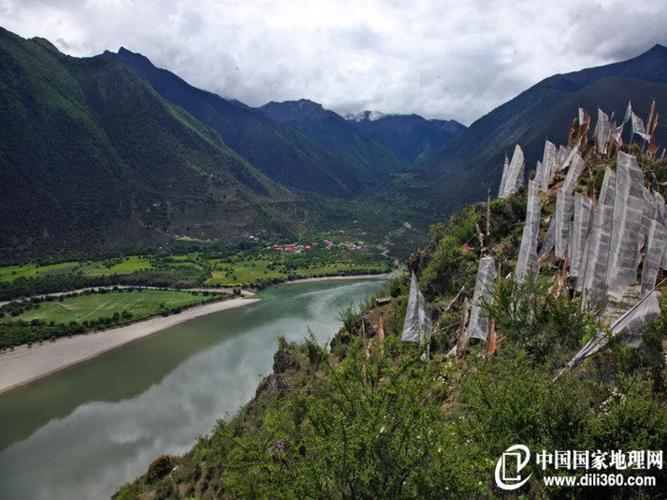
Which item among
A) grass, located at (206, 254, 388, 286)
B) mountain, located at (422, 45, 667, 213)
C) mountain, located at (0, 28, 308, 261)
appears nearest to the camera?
grass, located at (206, 254, 388, 286)

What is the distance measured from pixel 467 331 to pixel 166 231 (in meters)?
125

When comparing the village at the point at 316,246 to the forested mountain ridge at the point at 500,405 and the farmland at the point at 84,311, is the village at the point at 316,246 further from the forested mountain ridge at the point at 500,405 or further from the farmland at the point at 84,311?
the forested mountain ridge at the point at 500,405

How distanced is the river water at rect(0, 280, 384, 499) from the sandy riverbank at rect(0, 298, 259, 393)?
62.4 inches

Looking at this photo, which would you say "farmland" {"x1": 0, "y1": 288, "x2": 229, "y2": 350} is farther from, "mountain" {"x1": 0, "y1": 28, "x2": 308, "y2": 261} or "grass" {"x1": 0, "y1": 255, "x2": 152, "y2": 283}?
"mountain" {"x1": 0, "y1": 28, "x2": 308, "y2": 261}

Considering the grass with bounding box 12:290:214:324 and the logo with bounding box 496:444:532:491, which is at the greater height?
the logo with bounding box 496:444:532:491

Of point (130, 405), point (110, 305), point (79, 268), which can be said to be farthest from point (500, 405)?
point (79, 268)

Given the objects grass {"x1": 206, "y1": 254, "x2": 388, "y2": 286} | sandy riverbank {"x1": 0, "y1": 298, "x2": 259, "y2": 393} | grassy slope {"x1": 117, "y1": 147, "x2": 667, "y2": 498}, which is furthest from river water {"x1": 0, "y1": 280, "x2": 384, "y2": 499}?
grass {"x1": 206, "y1": 254, "x2": 388, "y2": 286}

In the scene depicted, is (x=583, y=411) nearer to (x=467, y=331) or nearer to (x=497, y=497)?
(x=497, y=497)

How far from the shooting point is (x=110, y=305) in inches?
2798

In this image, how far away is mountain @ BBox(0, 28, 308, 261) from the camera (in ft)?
390

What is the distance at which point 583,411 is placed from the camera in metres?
9.09

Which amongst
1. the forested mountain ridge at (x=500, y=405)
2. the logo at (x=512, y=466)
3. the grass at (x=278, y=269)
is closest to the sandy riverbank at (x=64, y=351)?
the grass at (x=278, y=269)

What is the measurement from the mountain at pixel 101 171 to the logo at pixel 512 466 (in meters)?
119

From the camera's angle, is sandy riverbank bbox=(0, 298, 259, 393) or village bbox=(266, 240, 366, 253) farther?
village bbox=(266, 240, 366, 253)
